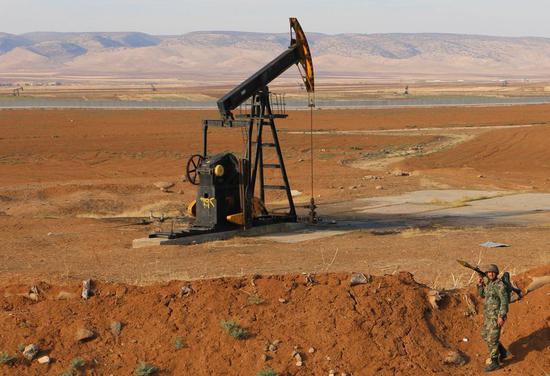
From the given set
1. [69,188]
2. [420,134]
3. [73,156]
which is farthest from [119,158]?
[420,134]

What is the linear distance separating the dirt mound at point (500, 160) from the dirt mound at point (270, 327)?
21.1 meters

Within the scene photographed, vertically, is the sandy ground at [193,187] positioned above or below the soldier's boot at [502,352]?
below

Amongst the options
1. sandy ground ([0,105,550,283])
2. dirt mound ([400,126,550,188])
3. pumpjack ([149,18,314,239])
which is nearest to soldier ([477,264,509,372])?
sandy ground ([0,105,550,283])

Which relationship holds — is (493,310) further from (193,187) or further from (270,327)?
(193,187)

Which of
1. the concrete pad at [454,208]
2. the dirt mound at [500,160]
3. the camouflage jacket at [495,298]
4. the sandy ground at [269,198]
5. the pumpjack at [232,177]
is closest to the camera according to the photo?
the camouflage jacket at [495,298]

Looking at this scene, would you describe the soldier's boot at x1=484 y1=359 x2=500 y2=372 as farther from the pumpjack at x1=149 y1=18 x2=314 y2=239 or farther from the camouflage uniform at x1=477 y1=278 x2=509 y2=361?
the pumpjack at x1=149 y1=18 x2=314 y2=239

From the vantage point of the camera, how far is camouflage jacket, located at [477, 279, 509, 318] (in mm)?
10680

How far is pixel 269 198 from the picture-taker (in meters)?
29.9

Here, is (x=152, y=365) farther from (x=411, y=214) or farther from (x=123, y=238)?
(x=411, y=214)

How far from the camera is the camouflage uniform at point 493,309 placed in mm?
10688

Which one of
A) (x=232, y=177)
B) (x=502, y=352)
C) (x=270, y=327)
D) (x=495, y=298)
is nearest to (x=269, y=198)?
(x=232, y=177)

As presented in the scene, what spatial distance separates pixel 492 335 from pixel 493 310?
0.29 meters

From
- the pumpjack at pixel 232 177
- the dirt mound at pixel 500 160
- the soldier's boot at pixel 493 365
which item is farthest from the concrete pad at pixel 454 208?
the soldier's boot at pixel 493 365

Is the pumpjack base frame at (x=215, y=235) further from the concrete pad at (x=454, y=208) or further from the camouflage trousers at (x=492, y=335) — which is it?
the camouflage trousers at (x=492, y=335)
